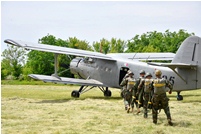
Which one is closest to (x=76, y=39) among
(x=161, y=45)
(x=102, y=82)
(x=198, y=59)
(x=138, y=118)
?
(x=161, y=45)

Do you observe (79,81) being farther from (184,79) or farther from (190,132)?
(190,132)

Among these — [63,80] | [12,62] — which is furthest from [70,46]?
[63,80]

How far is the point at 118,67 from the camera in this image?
837 inches

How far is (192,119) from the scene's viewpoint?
12.2m

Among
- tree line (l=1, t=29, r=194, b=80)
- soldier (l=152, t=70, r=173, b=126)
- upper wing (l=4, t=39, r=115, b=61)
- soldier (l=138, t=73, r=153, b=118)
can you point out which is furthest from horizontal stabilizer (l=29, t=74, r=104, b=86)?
tree line (l=1, t=29, r=194, b=80)

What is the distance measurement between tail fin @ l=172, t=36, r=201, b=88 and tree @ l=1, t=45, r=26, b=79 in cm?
5423

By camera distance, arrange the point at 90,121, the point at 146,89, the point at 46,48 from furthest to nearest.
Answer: the point at 46,48 < the point at 146,89 < the point at 90,121

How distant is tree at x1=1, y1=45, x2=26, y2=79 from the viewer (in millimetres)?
70787

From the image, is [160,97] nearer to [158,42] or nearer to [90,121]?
[90,121]

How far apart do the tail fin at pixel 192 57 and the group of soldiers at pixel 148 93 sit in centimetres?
406

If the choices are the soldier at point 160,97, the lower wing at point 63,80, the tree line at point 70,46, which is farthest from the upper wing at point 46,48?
the tree line at point 70,46

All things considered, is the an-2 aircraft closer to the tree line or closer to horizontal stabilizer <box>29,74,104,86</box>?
horizontal stabilizer <box>29,74,104,86</box>

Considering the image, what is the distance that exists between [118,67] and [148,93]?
870 centimetres

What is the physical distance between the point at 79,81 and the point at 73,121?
381 inches
